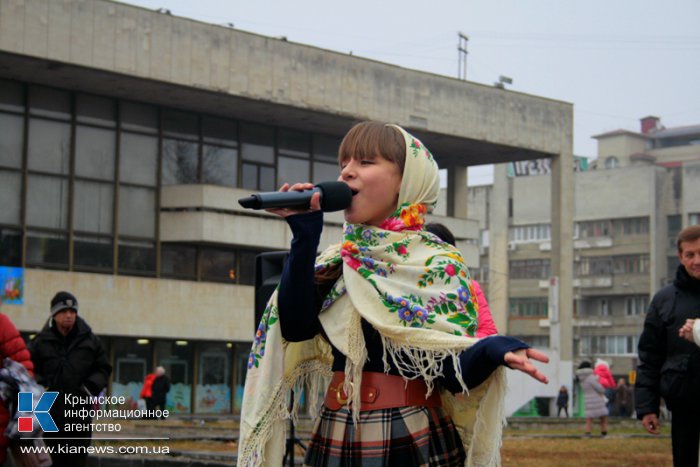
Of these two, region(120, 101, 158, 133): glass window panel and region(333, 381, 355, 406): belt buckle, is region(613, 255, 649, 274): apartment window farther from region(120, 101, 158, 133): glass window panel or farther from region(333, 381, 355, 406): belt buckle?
region(333, 381, 355, 406): belt buckle

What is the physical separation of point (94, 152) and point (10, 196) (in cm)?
351

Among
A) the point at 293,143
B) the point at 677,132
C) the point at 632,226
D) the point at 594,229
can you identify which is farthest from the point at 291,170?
the point at 677,132

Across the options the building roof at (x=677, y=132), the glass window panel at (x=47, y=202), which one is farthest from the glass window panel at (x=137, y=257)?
the building roof at (x=677, y=132)

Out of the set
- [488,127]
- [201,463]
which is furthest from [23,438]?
[488,127]

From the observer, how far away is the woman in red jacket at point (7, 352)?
9.22 metres

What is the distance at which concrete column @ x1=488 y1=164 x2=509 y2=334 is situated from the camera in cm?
9669

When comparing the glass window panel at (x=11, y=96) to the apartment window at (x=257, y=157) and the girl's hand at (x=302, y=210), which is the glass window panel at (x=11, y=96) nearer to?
the apartment window at (x=257, y=157)

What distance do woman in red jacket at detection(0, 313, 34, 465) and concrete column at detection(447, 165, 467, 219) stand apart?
1795 inches

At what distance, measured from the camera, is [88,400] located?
1102cm

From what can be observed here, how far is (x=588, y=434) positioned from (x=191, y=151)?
2347cm

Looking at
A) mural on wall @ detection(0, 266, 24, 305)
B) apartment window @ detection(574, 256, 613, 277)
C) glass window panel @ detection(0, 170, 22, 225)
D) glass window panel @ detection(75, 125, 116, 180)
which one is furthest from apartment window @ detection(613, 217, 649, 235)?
mural on wall @ detection(0, 266, 24, 305)

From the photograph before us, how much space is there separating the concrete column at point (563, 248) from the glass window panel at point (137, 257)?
19493 millimetres

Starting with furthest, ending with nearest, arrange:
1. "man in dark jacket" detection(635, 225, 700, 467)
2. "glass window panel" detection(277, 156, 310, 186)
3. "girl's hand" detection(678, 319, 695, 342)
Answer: "glass window panel" detection(277, 156, 310, 186) < "man in dark jacket" detection(635, 225, 700, 467) < "girl's hand" detection(678, 319, 695, 342)

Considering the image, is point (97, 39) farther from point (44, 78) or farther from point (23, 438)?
point (23, 438)
